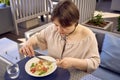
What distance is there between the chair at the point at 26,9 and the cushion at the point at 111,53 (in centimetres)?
239

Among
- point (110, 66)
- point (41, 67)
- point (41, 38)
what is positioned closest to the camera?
point (41, 67)

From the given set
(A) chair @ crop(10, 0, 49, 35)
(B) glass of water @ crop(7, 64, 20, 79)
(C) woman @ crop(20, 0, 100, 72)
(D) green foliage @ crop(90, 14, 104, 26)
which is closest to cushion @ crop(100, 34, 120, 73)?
(C) woman @ crop(20, 0, 100, 72)

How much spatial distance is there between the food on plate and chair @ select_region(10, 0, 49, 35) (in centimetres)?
258

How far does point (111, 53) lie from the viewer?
1657 millimetres

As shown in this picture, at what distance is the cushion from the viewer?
161 cm

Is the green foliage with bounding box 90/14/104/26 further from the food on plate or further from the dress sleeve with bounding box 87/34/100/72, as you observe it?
the food on plate

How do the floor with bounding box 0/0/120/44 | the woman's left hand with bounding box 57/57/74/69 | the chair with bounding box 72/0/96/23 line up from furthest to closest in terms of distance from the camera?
the floor with bounding box 0/0/120/44 < the chair with bounding box 72/0/96/23 < the woman's left hand with bounding box 57/57/74/69

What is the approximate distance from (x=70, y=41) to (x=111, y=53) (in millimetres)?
679

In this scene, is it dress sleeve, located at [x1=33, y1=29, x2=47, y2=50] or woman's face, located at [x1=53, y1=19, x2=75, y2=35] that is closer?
woman's face, located at [x1=53, y1=19, x2=75, y2=35]

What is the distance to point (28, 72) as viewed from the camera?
106cm

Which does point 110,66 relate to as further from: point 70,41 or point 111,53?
point 70,41

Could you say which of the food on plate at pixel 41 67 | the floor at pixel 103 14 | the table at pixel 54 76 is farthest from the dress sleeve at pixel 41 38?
the floor at pixel 103 14

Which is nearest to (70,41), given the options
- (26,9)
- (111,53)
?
(111,53)

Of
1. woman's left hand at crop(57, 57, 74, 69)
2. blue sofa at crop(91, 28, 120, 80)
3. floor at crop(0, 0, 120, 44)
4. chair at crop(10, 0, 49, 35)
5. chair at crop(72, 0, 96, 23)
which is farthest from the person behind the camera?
chair at crop(10, 0, 49, 35)
